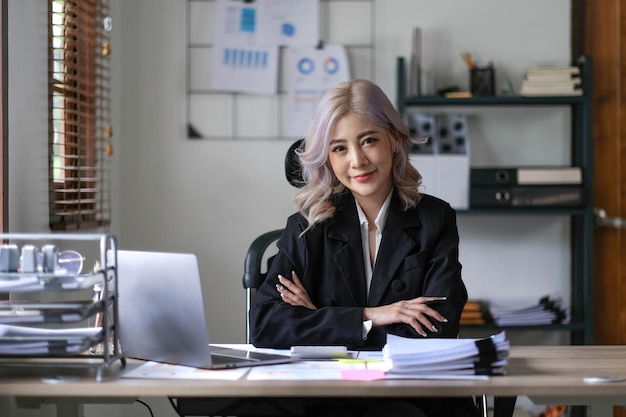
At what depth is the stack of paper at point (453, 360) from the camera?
6.01 ft

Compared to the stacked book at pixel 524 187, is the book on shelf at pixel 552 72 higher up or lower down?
higher up

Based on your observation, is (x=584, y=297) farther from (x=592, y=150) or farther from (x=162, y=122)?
(x=162, y=122)

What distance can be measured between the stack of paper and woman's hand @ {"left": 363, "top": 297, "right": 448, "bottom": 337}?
0.39 m

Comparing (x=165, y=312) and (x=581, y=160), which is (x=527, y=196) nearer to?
(x=581, y=160)

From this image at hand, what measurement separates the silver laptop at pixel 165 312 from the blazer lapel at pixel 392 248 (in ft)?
1.52

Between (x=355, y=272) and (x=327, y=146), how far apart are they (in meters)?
0.35

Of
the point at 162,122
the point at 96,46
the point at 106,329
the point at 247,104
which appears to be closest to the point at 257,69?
the point at 247,104

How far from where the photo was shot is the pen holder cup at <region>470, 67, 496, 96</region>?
402 centimetres

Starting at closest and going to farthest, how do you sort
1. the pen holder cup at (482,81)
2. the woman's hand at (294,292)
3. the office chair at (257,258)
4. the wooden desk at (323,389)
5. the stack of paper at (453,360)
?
the wooden desk at (323,389), the stack of paper at (453,360), the woman's hand at (294,292), the office chair at (257,258), the pen holder cup at (482,81)

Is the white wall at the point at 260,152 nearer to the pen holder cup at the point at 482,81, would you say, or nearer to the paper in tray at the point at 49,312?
the pen holder cup at the point at 482,81

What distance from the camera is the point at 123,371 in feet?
6.23

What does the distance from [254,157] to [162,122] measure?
442 millimetres

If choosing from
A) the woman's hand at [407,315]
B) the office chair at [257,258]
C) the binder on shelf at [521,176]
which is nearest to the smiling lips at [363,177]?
the office chair at [257,258]

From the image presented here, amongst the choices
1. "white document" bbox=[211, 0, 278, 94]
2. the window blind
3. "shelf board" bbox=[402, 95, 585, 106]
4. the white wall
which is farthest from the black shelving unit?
the window blind
